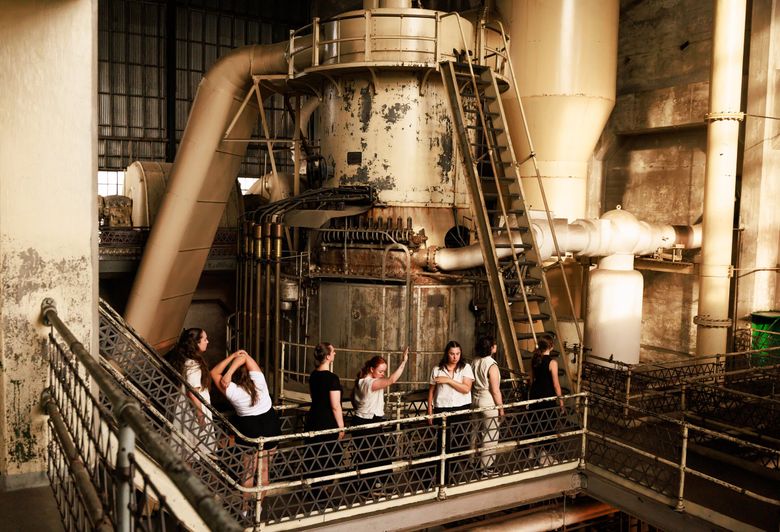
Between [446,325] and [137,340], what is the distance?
6.11 metres

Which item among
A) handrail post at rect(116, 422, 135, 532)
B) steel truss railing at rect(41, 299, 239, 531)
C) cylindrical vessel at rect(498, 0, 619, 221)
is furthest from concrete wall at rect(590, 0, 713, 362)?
handrail post at rect(116, 422, 135, 532)

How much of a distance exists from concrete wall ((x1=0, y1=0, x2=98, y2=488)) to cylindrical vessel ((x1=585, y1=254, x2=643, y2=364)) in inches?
405

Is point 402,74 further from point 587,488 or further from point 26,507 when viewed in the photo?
point 26,507

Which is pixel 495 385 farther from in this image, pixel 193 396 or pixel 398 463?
pixel 193 396

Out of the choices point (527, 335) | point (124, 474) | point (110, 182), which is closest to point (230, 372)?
point (124, 474)

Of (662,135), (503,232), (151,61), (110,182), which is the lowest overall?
(503,232)

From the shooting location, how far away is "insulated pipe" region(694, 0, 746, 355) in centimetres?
1166

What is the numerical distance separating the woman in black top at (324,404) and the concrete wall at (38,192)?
2783mm

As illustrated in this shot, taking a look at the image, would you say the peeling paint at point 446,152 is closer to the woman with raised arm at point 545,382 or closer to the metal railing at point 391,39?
the metal railing at point 391,39

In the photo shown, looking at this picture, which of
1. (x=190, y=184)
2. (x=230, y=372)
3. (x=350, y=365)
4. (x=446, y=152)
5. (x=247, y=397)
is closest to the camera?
(x=230, y=372)

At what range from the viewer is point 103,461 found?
3.08 m

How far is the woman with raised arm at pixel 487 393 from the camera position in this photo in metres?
7.74

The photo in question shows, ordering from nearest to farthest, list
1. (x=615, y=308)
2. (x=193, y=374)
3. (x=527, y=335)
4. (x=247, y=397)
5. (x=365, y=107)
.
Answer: (x=193, y=374) < (x=247, y=397) < (x=527, y=335) < (x=365, y=107) < (x=615, y=308)

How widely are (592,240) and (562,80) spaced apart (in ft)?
12.7
